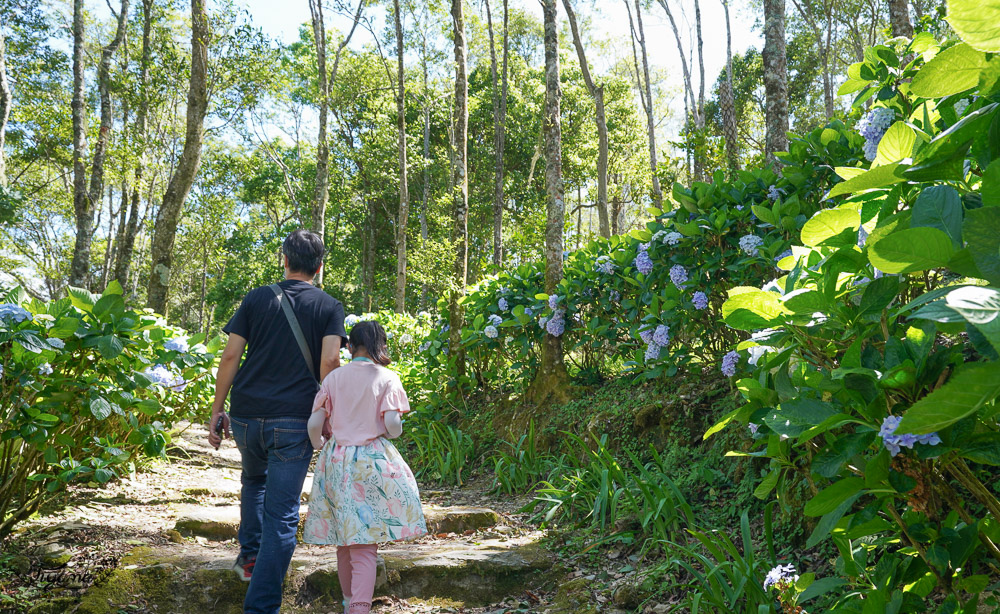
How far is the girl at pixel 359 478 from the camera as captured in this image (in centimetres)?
293

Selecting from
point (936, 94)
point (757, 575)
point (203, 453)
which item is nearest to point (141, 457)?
point (203, 453)

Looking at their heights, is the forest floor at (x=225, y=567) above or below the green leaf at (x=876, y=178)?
below

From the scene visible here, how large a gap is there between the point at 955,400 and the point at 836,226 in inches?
23.8

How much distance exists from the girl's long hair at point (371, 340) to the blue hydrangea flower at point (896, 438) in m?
2.41

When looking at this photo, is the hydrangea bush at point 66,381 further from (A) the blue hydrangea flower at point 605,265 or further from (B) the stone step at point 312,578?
(A) the blue hydrangea flower at point 605,265

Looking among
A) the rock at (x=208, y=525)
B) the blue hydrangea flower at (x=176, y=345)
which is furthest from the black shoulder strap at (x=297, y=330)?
the rock at (x=208, y=525)

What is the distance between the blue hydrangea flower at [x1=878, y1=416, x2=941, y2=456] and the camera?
1070 mm

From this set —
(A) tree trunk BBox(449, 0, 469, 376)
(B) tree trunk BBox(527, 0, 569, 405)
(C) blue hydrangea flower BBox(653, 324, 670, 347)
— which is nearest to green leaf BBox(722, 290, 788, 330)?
(C) blue hydrangea flower BBox(653, 324, 670, 347)

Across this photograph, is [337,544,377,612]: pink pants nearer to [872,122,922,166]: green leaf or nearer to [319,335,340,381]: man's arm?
[319,335,340,381]: man's arm

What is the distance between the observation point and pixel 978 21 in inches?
28.4

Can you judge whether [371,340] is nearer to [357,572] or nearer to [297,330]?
[297,330]

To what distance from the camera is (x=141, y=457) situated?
490cm

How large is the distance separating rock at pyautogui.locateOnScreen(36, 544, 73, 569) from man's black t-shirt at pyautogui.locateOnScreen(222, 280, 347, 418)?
1124 mm

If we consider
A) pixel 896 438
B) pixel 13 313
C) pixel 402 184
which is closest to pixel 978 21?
pixel 896 438
